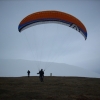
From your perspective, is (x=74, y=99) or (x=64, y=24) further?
(x=64, y=24)

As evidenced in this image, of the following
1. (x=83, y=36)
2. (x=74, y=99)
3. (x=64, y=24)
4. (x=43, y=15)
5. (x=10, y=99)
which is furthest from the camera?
(x=83, y=36)

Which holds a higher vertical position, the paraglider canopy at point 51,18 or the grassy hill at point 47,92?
the paraglider canopy at point 51,18

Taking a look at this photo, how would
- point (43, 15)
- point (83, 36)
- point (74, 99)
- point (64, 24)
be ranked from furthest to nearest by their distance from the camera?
1. point (83, 36)
2. point (64, 24)
3. point (43, 15)
4. point (74, 99)

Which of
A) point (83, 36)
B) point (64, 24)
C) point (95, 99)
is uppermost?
point (64, 24)

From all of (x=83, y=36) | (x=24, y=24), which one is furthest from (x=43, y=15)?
(x=83, y=36)

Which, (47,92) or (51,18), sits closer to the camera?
(47,92)

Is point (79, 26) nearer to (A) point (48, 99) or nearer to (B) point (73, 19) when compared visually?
(B) point (73, 19)

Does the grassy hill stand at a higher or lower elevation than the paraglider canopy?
lower

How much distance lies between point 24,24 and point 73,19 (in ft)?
23.0

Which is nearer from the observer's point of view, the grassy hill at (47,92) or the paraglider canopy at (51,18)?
the grassy hill at (47,92)

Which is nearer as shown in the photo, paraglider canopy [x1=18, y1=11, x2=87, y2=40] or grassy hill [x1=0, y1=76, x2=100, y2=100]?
grassy hill [x1=0, y1=76, x2=100, y2=100]

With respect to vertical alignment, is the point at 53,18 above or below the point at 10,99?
above

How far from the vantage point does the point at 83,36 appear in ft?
67.6

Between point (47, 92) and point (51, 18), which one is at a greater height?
point (51, 18)
